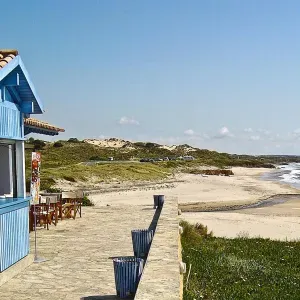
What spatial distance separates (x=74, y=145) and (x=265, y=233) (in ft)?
283

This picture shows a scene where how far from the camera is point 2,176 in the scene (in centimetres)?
888

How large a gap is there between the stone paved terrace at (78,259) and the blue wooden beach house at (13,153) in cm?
55

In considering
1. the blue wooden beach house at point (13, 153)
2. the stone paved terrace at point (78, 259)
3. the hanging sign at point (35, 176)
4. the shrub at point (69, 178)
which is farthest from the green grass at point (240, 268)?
the shrub at point (69, 178)

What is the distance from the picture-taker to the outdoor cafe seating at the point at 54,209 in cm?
1268

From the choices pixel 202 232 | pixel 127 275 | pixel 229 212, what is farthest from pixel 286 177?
pixel 127 275

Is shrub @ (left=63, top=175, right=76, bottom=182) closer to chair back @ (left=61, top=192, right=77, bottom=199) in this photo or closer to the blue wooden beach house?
chair back @ (left=61, top=192, right=77, bottom=199)

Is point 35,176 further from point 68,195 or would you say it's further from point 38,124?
point 68,195

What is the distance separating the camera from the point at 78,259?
926 centimetres

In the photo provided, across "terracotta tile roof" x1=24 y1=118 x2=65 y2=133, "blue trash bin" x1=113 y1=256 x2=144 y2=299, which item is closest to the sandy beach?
"terracotta tile roof" x1=24 y1=118 x2=65 y2=133

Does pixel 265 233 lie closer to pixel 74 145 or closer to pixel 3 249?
pixel 3 249

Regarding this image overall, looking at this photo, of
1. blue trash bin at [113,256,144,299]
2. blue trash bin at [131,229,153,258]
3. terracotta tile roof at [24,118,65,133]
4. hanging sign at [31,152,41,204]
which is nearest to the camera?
blue trash bin at [113,256,144,299]

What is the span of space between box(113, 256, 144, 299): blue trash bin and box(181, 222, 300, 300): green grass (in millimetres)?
1685

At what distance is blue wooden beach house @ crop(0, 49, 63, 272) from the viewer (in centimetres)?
775

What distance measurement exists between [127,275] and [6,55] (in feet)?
13.9
